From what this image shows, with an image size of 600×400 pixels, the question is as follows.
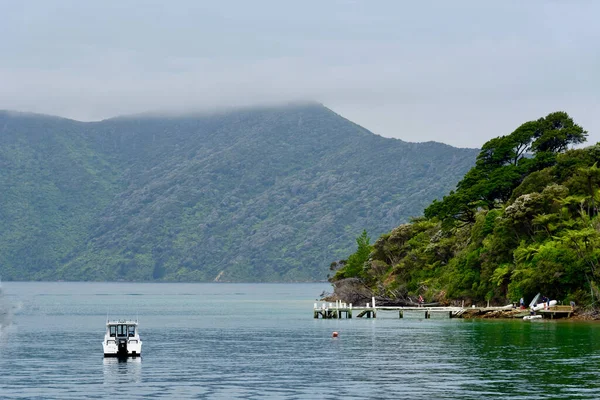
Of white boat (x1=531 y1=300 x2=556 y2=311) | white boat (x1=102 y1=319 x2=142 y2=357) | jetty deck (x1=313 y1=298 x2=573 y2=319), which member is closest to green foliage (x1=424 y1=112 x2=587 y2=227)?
jetty deck (x1=313 y1=298 x2=573 y2=319)

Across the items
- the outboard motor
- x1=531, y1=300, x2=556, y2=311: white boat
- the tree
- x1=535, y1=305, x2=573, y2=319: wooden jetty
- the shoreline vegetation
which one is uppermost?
the tree

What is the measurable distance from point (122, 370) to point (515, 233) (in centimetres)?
8425

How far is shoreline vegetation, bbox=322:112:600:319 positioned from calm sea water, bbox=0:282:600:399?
443 inches

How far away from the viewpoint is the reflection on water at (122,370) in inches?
2591

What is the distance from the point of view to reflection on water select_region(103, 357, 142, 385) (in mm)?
65812

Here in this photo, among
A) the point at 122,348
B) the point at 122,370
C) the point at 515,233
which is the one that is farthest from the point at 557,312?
the point at 122,370

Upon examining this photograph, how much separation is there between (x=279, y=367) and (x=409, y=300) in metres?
96.1

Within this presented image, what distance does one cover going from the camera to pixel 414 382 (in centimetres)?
6391

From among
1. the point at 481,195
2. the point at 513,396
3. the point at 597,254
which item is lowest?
the point at 513,396

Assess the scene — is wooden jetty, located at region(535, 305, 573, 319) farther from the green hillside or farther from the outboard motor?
the outboard motor

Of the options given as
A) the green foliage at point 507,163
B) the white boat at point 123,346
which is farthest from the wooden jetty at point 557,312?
the white boat at point 123,346

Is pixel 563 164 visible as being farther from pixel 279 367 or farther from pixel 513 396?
pixel 513 396

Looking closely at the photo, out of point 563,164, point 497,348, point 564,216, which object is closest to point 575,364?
point 497,348

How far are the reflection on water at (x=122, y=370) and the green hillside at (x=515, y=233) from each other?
217 ft
